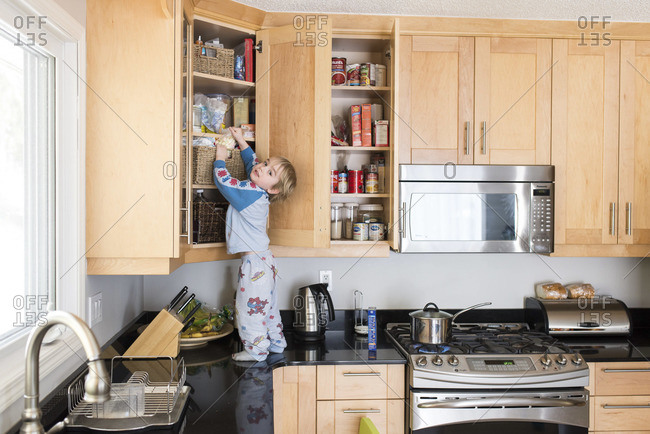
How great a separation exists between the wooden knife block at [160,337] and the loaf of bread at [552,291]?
74.9 inches

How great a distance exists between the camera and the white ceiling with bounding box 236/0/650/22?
2.24 m

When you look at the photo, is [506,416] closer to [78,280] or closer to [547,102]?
[547,102]

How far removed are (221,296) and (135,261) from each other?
0.96 m

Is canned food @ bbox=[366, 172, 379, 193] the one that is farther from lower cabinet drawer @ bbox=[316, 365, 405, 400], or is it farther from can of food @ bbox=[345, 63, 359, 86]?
lower cabinet drawer @ bbox=[316, 365, 405, 400]

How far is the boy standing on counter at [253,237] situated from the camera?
2.07 m

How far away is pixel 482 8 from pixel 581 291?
5.09ft

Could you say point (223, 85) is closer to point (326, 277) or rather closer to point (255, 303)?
point (255, 303)

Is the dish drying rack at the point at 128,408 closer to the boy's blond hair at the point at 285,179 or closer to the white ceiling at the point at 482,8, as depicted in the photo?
the boy's blond hair at the point at 285,179

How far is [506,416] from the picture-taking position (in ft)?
6.93

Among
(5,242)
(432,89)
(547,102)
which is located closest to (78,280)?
(5,242)

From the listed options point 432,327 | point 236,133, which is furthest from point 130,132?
point 432,327

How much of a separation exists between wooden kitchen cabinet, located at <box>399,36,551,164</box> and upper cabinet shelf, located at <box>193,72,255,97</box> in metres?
0.73

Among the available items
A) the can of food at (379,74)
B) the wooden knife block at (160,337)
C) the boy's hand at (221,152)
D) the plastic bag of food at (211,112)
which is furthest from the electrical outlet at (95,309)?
the can of food at (379,74)

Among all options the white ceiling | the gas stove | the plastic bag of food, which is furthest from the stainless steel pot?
the white ceiling
